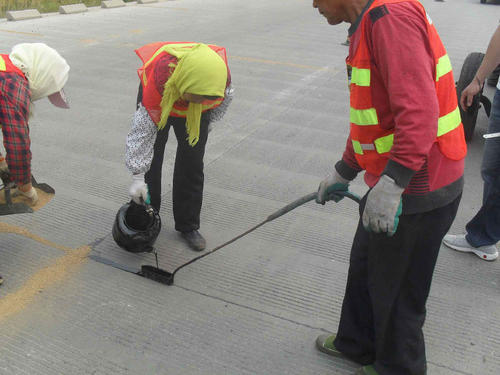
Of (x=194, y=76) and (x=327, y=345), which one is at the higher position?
(x=194, y=76)

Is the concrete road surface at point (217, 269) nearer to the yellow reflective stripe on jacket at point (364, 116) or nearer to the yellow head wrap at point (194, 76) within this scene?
the yellow head wrap at point (194, 76)

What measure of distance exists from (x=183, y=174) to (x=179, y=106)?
0.49m

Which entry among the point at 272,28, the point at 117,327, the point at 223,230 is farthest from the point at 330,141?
the point at 272,28

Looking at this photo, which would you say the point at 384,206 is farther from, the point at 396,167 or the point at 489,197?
the point at 489,197

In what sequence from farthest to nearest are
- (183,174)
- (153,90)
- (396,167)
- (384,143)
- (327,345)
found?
(183,174), (153,90), (327,345), (384,143), (396,167)

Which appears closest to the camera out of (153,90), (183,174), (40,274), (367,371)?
(367,371)

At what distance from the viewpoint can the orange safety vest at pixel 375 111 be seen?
1714 millimetres

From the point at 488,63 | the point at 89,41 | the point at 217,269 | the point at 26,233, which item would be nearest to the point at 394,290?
the point at 217,269

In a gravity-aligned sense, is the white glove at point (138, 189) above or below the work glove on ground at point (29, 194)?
above

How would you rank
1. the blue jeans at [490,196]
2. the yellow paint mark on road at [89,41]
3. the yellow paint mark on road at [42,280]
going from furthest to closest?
1. the yellow paint mark on road at [89,41]
2. the blue jeans at [490,196]
3. the yellow paint mark on road at [42,280]

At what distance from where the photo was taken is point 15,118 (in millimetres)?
2527

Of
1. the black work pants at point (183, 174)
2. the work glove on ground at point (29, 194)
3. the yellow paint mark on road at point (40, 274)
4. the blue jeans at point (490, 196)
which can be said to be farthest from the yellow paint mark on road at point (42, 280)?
the blue jeans at point (490, 196)

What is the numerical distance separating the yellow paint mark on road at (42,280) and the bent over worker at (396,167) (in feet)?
5.42

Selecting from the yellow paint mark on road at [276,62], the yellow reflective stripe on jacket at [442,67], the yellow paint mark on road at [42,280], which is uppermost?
the yellow reflective stripe on jacket at [442,67]
